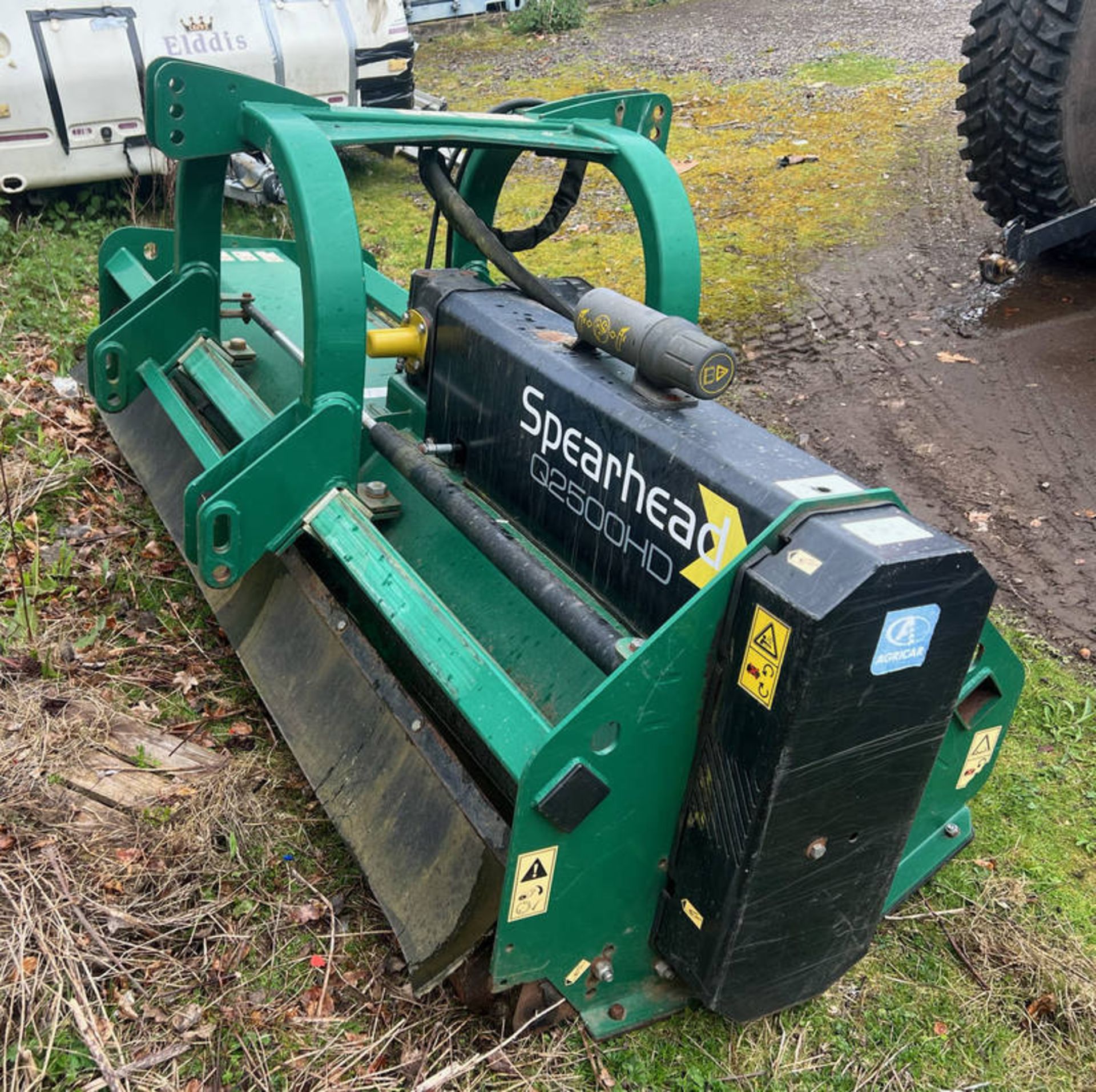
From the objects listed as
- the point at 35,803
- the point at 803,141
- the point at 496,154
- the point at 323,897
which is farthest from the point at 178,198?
the point at 803,141

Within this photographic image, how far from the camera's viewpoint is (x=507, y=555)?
9.61ft

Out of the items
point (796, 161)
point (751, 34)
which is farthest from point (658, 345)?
point (751, 34)

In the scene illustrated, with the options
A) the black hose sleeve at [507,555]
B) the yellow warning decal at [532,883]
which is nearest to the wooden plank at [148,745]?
the black hose sleeve at [507,555]

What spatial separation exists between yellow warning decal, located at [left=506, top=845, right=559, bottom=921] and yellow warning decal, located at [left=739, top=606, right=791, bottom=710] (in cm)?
48

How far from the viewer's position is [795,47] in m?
11.5

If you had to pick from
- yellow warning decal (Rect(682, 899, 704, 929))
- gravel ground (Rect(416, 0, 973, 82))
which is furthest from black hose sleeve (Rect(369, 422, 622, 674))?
gravel ground (Rect(416, 0, 973, 82))

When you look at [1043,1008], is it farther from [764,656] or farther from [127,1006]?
[127,1006]

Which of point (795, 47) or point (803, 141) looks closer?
point (803, 141)

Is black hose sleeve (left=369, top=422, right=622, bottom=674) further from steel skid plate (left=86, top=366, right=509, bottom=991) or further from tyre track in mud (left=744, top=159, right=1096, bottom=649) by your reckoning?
tyre track in mud (left=744, top=159, right=1096, bottom=649)

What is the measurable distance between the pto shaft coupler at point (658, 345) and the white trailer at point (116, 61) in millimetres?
4423

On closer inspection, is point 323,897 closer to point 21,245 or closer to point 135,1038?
point 135,1038

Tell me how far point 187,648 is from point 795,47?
32.4ft

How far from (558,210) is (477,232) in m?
0.38

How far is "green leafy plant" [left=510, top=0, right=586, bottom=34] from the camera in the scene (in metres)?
12.7
